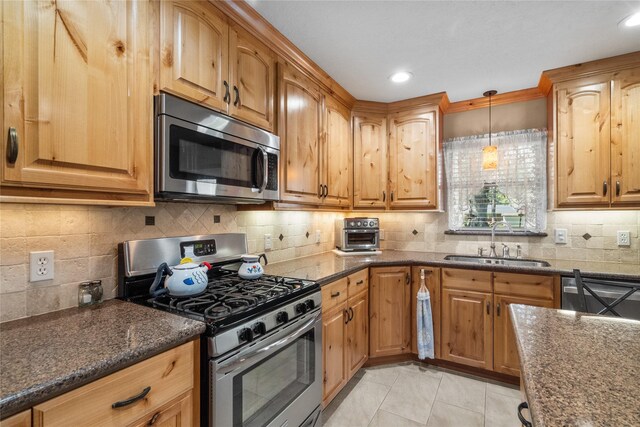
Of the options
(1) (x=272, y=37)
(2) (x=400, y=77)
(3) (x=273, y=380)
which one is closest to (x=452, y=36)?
(2) (x=400, y=77)

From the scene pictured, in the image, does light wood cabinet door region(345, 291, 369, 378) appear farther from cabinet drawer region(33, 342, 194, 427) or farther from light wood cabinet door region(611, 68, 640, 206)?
light wood cabinet door region(611, 68, 640, 206)

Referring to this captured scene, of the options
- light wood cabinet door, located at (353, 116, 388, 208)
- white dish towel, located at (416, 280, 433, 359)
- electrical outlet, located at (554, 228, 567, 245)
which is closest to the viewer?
white dish towel, located at (416, 280, 433, 359)

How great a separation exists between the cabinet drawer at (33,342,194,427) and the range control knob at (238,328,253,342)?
18 cm

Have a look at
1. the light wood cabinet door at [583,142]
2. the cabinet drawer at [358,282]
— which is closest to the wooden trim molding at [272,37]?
the cabinet drawer at [358,282]

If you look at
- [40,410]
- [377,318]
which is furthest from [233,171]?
[377,318]

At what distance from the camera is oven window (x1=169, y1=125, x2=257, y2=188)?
4.32 feet

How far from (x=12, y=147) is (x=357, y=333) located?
2.17 metres

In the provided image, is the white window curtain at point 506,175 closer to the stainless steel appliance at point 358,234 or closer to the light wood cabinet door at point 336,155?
the stainless steel appliance at point 358,234

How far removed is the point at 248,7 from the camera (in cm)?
165

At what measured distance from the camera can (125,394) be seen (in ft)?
2.76

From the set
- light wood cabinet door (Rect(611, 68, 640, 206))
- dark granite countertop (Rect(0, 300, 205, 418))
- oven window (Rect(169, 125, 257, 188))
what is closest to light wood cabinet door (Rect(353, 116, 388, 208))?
oven window (Rect(169, 125, 257, 188))

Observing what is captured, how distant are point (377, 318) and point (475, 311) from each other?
77 centimetres

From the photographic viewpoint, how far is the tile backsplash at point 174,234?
1116 mm

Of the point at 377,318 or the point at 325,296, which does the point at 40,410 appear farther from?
the point at 377,318
